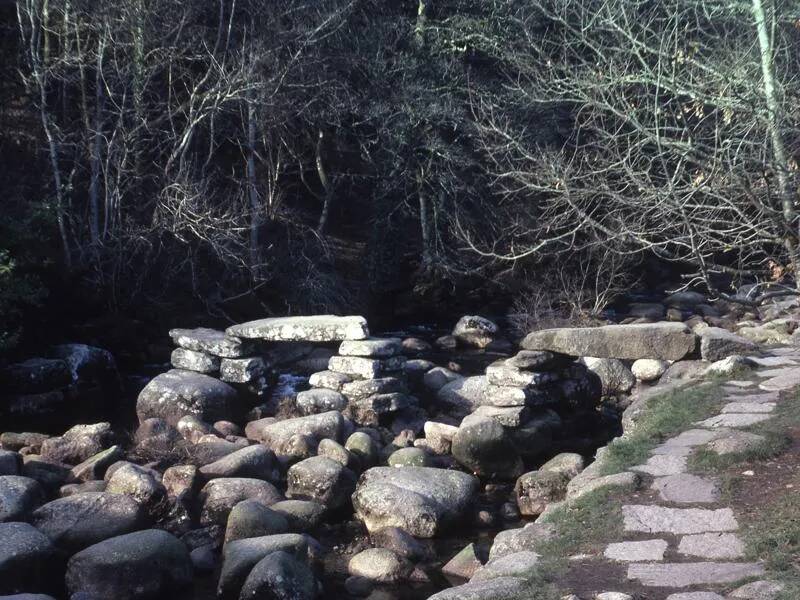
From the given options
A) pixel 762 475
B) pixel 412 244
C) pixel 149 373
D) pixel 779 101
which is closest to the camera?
pixel 762 475

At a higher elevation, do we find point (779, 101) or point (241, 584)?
point (779, 101)

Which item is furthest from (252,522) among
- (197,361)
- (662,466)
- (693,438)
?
(197,361)

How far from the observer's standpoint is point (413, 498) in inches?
304

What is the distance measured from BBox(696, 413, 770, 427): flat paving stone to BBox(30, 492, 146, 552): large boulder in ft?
15.8

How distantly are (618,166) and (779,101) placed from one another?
1506mm

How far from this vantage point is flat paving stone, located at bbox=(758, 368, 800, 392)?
7.99 metres

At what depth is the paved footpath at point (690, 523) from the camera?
14.3 ft

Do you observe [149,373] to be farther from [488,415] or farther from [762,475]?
[762,475]

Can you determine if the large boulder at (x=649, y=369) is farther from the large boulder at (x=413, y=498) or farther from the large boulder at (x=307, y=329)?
the large boulder at (x=413, y=498)

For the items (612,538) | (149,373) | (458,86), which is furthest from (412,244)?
(612,538)

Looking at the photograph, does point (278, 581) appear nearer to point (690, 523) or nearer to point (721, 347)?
point (690, 523)

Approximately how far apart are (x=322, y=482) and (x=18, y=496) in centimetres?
266

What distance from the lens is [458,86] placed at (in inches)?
768

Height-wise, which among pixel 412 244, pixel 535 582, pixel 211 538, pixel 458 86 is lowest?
pixel 211 538
